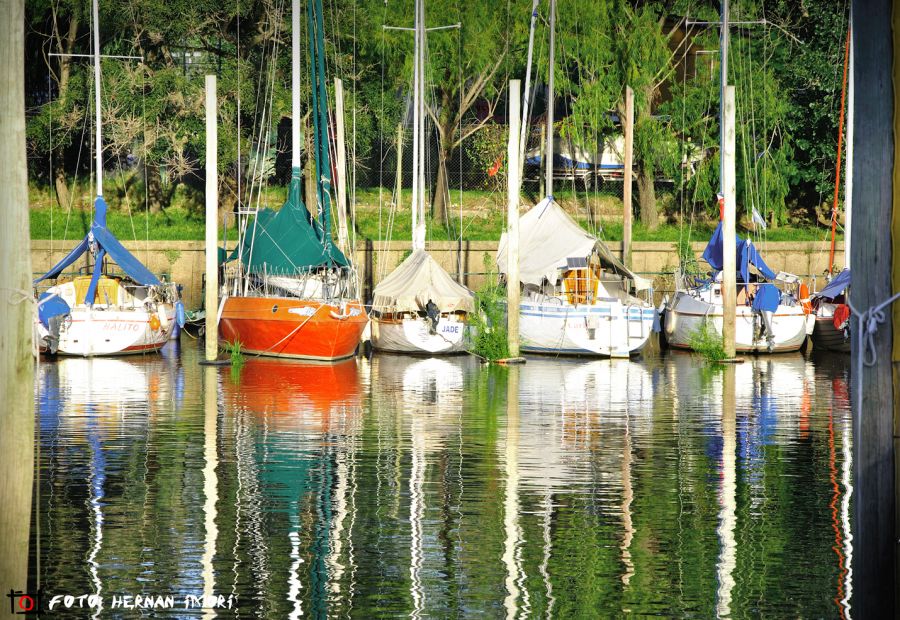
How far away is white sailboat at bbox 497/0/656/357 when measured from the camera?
3488cm

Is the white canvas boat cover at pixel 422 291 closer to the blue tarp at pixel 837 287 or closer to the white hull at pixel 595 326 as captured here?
the white hull at pixel 595 326

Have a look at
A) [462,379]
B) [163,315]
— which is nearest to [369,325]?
[163,315]

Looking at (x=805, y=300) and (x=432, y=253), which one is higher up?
(x=432, y=253)

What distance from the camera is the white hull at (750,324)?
1423 inches

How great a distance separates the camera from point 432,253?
4378 cm

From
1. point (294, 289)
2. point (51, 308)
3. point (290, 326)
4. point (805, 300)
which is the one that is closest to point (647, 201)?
point (805, 300)

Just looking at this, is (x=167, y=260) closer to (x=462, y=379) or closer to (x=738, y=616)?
(x=462, y=379)

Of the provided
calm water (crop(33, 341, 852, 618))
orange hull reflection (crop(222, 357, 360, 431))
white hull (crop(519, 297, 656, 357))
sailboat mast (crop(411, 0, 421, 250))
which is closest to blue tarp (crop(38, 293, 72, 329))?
orange hull reflection (crop(222, 357, 360, 431))

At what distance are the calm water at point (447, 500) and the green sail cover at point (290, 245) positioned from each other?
6.72 meters

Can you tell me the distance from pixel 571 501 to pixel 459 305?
67.4 feet

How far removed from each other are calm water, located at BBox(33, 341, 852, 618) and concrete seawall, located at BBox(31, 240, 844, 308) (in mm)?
14990

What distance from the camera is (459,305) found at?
35.3m

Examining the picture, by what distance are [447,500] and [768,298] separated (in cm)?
2256

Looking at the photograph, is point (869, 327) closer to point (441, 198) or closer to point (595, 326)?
point (595, 326)
